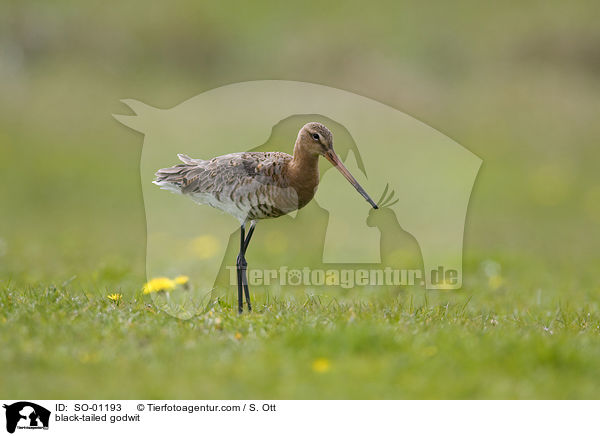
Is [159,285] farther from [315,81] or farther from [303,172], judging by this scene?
[315,81]

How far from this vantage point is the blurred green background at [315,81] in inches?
641

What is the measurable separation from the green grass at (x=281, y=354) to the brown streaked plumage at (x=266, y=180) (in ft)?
3.38

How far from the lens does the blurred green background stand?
16281mm

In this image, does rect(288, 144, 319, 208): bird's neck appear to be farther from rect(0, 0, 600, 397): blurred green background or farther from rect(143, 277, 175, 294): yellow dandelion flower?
rect(0, 0, 600, 397): blurred green background

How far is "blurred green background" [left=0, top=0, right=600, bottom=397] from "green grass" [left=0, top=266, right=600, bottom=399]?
26.3 ft

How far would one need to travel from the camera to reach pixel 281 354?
5477 millimetres

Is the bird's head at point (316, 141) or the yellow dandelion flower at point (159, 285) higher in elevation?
the bird's head at point (316, 141)

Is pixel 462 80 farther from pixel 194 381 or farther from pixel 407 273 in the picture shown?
pixel 194 381

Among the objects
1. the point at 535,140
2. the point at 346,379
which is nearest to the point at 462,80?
the point at 535,140

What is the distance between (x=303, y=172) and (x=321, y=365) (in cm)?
216

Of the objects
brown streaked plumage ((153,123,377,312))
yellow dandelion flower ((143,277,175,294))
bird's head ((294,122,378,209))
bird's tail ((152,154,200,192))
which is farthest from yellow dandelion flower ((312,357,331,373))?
bird's tail ((152,154,200,192))
